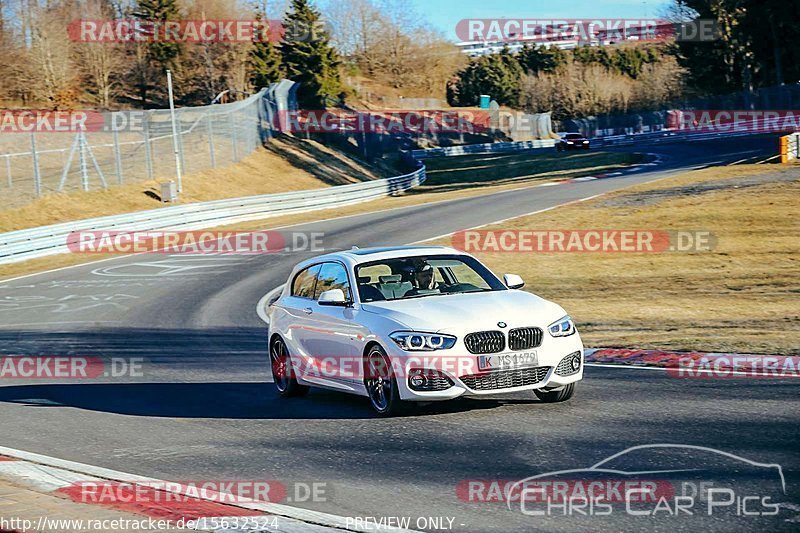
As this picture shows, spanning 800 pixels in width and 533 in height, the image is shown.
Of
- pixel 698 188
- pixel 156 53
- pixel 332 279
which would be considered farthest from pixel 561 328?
pixel 156 53

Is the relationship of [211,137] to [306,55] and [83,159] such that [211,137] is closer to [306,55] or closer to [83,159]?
[83,159]

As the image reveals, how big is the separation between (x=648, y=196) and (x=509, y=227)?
6.36 meters

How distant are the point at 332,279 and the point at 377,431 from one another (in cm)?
247

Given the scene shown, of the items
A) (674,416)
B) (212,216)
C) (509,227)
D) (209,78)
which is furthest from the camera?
(209,78)

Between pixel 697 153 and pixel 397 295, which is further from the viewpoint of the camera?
pixel 697 153

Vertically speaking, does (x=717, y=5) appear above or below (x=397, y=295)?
above

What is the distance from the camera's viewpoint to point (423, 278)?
1074cm

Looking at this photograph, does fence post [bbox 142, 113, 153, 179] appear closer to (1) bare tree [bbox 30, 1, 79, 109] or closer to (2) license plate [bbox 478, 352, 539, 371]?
(1) bare tree [bbox 30, 1, 79, 109]

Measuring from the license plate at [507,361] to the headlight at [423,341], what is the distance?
32 cm

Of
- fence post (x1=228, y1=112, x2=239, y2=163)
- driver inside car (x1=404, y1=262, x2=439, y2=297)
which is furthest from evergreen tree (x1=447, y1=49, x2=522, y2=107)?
driver inside car (x1=404, y1=262, x2=439, y2=297)

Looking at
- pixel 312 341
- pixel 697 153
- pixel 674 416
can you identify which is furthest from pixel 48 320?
pixel 697 153

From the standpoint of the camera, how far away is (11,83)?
69125mm

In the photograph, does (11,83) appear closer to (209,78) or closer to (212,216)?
(209,78)

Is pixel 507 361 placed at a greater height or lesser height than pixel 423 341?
lesser
